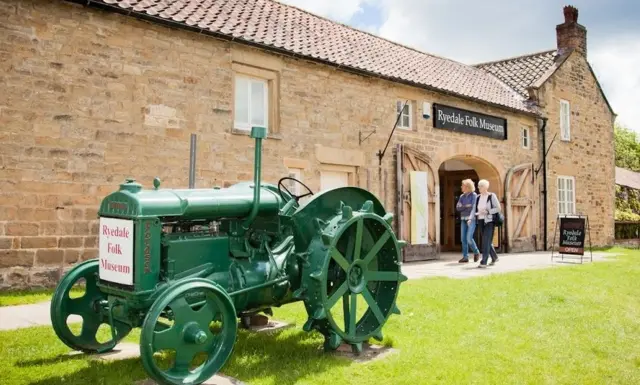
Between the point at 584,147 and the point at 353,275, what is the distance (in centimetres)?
1678

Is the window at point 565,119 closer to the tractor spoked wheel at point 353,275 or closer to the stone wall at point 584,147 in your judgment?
the stone wall at point 584,147

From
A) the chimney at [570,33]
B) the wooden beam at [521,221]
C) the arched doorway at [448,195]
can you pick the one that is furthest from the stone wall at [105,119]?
the chimney at [570,33]

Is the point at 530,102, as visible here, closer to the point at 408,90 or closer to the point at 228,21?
the point at 408,90

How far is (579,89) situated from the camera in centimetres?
1847

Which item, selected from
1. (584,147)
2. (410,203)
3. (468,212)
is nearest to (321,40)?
(410,203)

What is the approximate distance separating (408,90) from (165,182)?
6405 mm

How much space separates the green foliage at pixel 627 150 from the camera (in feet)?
158

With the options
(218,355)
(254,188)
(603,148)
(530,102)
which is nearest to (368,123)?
(530,102)

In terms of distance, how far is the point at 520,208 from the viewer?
15.7 meters

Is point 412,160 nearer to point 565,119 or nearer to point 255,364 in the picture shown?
point 565,119

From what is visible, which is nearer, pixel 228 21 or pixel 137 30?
pixel 137 30

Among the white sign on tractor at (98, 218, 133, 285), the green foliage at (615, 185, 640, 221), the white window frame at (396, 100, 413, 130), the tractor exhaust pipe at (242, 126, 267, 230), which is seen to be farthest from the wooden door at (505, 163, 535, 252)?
the white sign on tractor at (98, 218, 133, 285)

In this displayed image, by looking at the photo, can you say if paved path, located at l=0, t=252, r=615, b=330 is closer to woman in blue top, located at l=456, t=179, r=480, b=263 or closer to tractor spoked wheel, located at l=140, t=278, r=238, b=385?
woman in blue top, located at l=456, t=179, r=480, b=263

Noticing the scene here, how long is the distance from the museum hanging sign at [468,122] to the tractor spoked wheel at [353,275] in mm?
9347
